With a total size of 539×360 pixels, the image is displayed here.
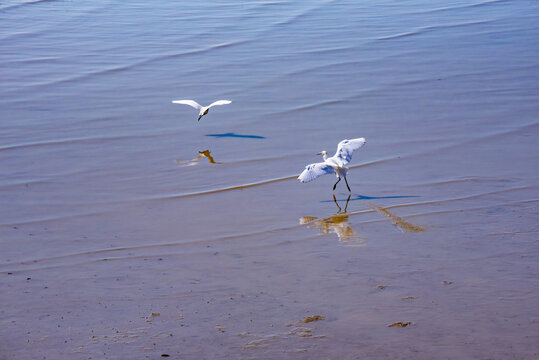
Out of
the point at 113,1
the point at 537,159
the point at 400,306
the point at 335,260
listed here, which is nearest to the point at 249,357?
the point at 400,306

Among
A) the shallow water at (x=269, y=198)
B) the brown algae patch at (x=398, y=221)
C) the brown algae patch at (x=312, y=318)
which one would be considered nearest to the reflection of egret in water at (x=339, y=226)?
the shallow water at (x=269, y=198)

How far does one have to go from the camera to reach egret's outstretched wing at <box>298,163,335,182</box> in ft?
29.2

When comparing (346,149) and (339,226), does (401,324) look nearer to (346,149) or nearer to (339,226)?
(339,226)

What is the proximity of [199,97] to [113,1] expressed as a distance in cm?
1113

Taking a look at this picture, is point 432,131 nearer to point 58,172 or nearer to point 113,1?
point 58,172

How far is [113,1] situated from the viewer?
2336 cm

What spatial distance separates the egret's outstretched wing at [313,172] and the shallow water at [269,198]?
0.88 ft

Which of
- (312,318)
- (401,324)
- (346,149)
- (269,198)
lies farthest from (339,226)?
(401,324)

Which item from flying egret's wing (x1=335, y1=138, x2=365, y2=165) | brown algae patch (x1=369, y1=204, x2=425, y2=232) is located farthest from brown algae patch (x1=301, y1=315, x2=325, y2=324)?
flying egret's wing (x1=335, y1=138, x2=365, y2=165)

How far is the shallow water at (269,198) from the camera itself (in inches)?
245

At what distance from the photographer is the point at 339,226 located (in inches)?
327

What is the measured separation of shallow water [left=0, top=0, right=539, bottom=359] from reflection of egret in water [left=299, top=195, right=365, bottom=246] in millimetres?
28

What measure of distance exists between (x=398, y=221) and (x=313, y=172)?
1124mm

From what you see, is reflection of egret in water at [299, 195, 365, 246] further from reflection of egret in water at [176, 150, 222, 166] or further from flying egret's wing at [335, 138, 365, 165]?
reflection of egret in water at [176, 150, 222, 166]
